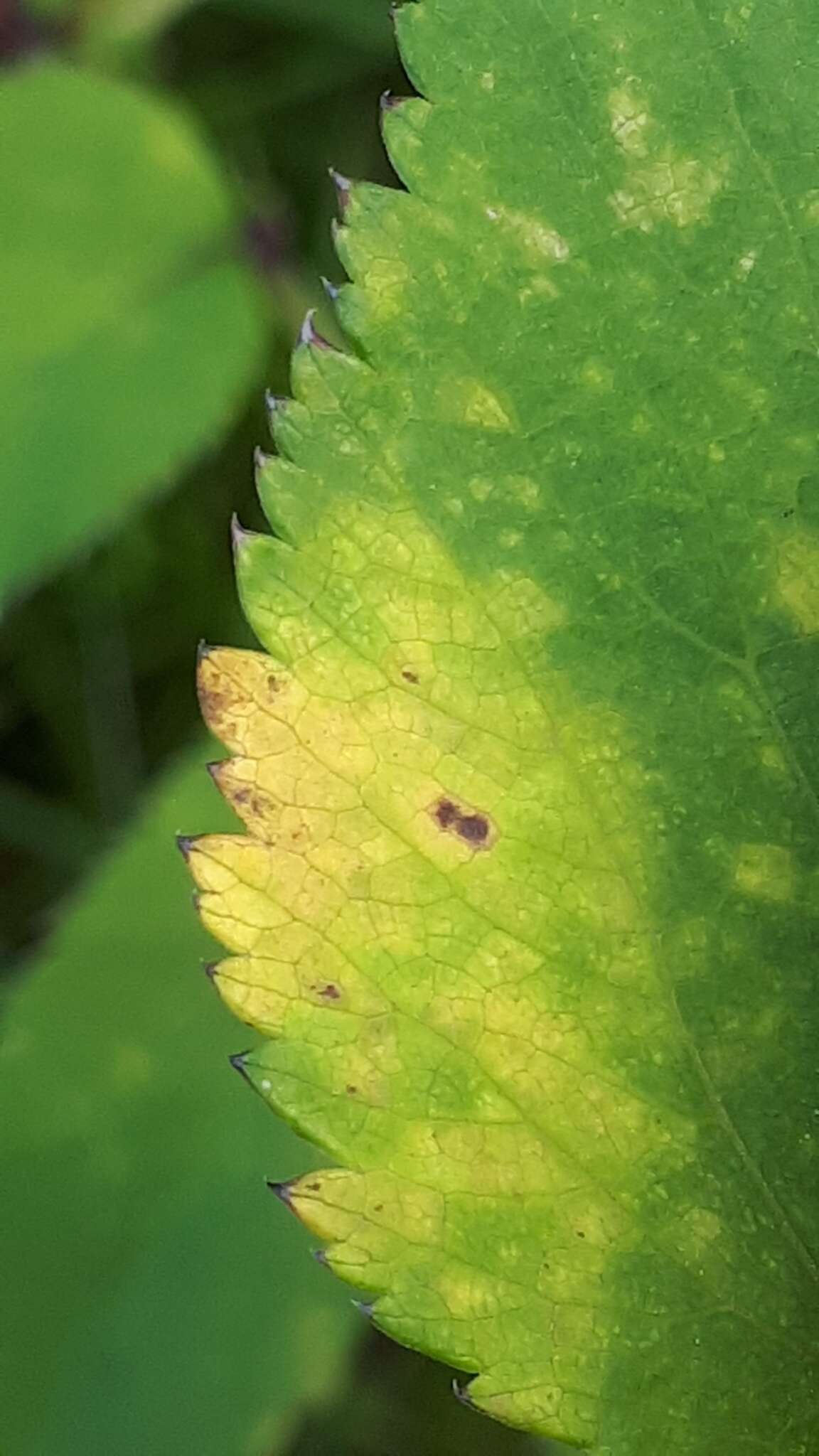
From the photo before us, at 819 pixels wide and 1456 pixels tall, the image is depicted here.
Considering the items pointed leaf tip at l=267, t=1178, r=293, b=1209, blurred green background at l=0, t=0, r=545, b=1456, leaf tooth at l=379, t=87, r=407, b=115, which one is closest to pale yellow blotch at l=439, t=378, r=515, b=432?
leaf tooth at l=379, t=87, r=407, b=115

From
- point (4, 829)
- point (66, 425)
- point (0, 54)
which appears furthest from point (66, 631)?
point (0, 54)

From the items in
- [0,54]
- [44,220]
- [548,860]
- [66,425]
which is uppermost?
[0,54]

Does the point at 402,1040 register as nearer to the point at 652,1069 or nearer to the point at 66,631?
the point at 652,1069

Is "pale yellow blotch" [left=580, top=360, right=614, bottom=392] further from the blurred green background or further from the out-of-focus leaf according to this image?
the out-of-focus leaf

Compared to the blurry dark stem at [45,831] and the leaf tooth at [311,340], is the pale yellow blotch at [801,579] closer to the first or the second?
the leaf tooth at [311,340]

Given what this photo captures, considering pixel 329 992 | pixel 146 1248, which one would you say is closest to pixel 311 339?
pixel 329 992

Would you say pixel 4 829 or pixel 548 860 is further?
pixel 4 829

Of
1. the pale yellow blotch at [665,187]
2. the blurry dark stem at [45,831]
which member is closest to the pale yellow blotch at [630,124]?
the pale yellow blotch at [665,187]
